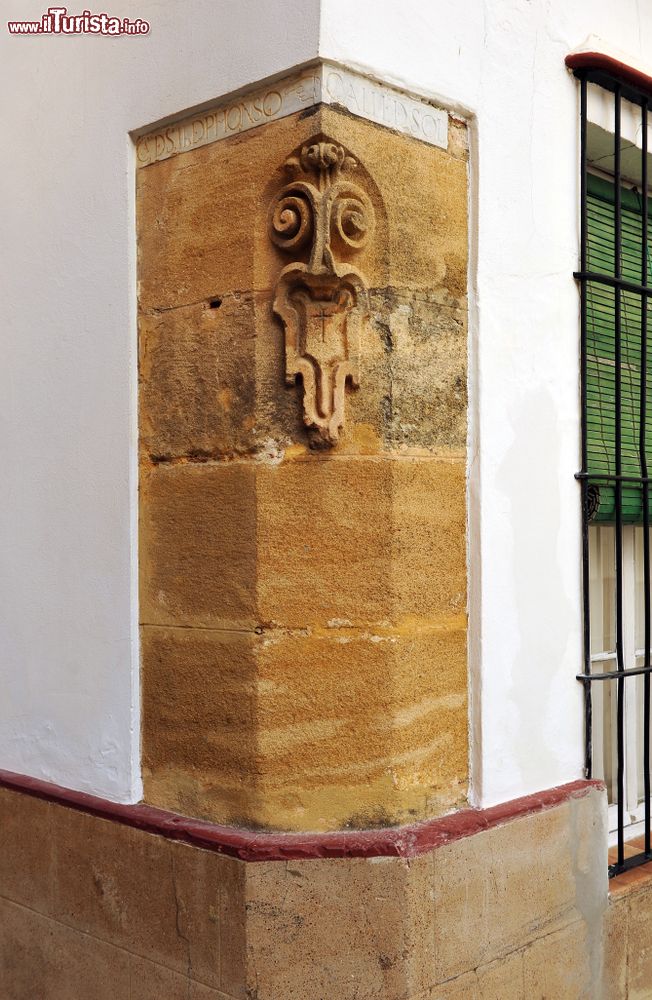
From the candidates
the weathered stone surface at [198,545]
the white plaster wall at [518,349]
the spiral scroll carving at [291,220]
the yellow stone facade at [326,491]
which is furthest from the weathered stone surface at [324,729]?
the spiral scroll carving at [291,220]

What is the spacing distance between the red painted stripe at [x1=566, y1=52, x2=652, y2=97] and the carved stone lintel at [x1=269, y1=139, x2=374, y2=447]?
1.15 meters

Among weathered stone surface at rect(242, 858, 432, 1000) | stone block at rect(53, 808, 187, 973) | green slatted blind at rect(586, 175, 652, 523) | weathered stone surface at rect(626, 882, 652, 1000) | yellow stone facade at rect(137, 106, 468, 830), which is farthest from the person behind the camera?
green slatted blind at rect(586, 175, 652, 523)

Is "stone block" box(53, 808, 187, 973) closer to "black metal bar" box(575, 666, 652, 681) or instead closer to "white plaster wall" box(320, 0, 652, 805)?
"white plaster wall" box(320, 0, 652, 805)

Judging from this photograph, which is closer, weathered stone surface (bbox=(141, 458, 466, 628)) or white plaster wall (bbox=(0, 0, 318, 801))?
weathered stone surface (bbox=(141, 458, 466, 628))

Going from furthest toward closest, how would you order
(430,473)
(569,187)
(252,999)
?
(569,187) → (430,473) → (252,999)

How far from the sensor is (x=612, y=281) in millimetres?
3535

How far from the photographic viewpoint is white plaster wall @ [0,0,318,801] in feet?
10.3

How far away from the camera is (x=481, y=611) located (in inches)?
119

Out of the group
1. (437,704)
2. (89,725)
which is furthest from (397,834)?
(89,725)

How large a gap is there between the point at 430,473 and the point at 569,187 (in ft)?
4.12

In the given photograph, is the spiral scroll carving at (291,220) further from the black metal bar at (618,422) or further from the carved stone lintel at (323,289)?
the black metal bar at (618,422)

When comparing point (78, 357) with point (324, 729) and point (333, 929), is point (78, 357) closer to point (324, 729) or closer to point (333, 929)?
point (324, 729)

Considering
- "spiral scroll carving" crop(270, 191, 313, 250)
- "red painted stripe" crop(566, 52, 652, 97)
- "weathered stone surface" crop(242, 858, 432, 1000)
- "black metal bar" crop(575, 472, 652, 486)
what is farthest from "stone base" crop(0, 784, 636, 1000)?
"red painted stripe" crop(566, 52, 652, 97)

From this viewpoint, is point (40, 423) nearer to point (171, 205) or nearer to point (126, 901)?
point (171, 205)
